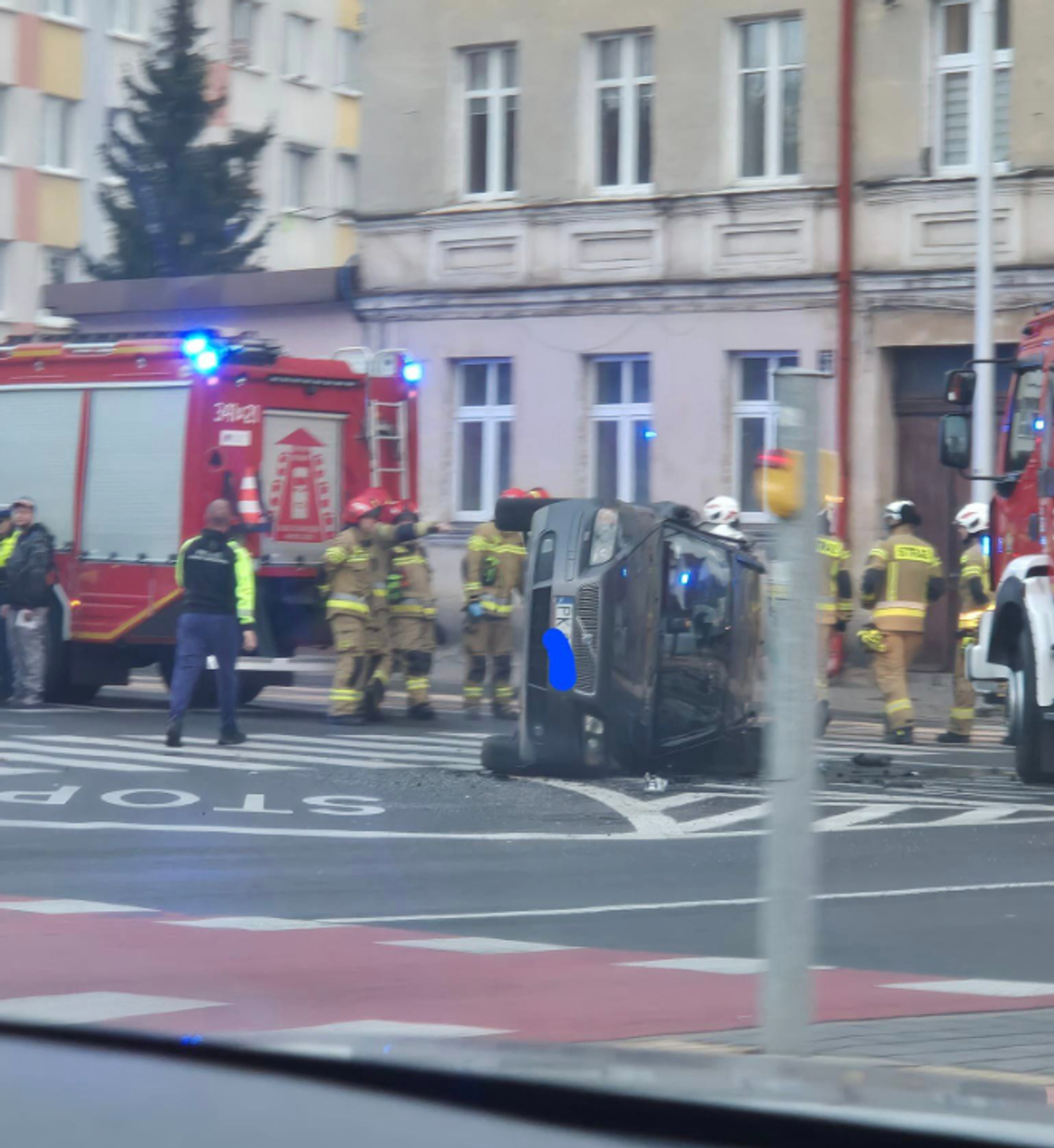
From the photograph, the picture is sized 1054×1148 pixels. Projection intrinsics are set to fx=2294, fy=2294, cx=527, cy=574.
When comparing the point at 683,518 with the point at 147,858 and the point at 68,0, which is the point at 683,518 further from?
the point at 68,0

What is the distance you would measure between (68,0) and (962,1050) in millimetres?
46442

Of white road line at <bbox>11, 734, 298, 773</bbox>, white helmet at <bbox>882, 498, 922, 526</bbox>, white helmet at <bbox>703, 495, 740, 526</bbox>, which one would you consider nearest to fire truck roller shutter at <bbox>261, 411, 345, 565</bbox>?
white road line at <bbox>11, 734, 298, 773</bbox>

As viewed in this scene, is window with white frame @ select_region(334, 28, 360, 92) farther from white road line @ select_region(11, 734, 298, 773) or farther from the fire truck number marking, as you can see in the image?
white road line @ select_region(11, 734, 298, 773)

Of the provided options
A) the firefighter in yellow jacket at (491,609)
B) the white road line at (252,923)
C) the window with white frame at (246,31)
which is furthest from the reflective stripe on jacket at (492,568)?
the window with white frame at (246,31)

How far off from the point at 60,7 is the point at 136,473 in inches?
1275

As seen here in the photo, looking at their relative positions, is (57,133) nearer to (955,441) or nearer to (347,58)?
(347,58)

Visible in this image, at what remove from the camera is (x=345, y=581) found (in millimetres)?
18406

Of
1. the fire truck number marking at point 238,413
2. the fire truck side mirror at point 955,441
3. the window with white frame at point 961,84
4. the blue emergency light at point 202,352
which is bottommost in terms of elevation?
the fire truck side mirror at point 955,441

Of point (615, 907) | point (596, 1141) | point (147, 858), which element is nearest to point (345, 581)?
point (147, 858)

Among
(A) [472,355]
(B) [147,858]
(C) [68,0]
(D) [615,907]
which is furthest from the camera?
(C) [68,0]

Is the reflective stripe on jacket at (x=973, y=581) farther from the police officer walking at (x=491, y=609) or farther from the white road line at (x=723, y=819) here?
the white road line at (x=723, y=819)

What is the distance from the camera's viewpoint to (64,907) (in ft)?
28.6

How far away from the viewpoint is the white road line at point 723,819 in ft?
38.7

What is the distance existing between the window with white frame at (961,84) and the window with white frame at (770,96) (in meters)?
1.57
